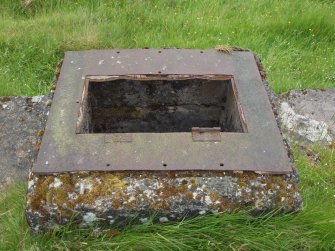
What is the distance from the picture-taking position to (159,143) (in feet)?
7.10

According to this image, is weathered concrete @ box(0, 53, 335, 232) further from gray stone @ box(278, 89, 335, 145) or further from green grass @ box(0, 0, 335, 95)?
green grass @ box(0, 0, 335, 95)

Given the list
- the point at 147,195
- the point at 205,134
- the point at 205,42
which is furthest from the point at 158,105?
the point at 205,42

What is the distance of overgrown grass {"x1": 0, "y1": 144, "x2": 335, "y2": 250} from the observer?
2.04 metres

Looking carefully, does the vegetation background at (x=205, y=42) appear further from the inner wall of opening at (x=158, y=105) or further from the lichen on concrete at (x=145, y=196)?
the inner wall of opening at (x=158, y=105)

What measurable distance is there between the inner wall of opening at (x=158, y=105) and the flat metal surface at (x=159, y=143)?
0.39ft

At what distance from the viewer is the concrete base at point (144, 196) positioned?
197 centimetres

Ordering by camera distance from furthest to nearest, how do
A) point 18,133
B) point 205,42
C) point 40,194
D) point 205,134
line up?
point 205,42 → point 18,133 → point 205,134 → point 40,194

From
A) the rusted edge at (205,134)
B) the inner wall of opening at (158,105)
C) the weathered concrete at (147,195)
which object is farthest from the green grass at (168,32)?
the weathered concrete at (147,195)

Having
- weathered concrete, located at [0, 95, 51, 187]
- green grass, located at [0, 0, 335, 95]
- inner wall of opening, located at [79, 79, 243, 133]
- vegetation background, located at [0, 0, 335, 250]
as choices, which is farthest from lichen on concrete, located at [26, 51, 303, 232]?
green grass, located at [0, 0, 335, 95]

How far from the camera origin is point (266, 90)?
8.60 feet

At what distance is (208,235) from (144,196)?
39 cm

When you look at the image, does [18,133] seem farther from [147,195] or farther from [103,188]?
[147,195]

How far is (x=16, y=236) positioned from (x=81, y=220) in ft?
1.52

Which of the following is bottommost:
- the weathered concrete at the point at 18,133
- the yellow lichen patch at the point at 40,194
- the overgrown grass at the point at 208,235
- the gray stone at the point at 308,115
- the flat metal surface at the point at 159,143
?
the weathered concrete at the point at 18,133
